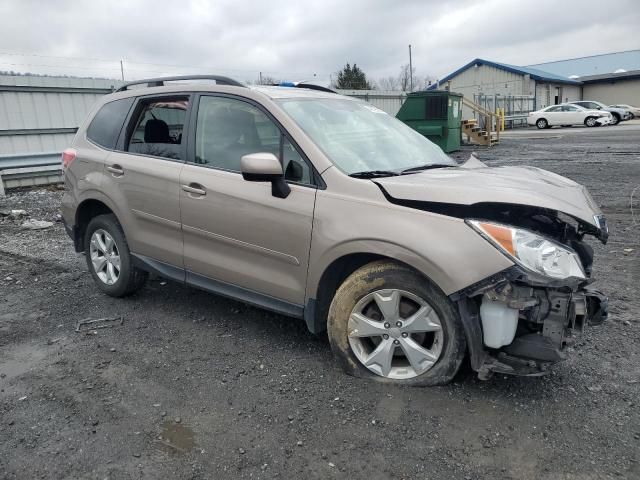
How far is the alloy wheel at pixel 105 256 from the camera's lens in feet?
15.3

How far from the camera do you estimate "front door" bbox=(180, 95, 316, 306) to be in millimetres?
3328

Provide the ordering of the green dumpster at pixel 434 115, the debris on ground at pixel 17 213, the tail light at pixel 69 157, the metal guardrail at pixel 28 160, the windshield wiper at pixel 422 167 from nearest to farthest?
the windshield wiper at pixel 422 167, the tail light at pixel 69 157, the debris on ground at pixel 17 213, the metal guardrail at pixel 28 160, the green dumpster at pixel 434 115

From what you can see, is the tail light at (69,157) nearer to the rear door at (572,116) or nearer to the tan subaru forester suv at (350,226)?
the tan subaru forester suv at (350,226)

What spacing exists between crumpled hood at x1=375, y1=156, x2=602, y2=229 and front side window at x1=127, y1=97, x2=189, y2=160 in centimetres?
179

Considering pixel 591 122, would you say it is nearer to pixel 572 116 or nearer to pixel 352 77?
pixel 572 116

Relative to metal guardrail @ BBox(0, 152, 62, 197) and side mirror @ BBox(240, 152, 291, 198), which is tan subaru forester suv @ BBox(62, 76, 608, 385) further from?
metal guardrail @ BBox(0, 152, 62, 197)

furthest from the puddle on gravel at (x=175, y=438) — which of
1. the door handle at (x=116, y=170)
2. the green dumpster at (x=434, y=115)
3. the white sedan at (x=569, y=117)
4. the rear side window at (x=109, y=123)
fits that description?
the white sedan at (x=569, y=117)

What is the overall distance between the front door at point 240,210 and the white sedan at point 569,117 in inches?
1309

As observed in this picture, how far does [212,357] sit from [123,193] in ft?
5.39

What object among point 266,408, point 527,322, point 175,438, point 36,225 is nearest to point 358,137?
point 527,322

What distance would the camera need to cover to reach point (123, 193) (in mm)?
4332

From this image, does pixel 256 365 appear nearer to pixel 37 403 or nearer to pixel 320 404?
pixel 320 404

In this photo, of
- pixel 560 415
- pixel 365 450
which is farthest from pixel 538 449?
pixel 365 450

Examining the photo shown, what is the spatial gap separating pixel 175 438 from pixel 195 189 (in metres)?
1.76
